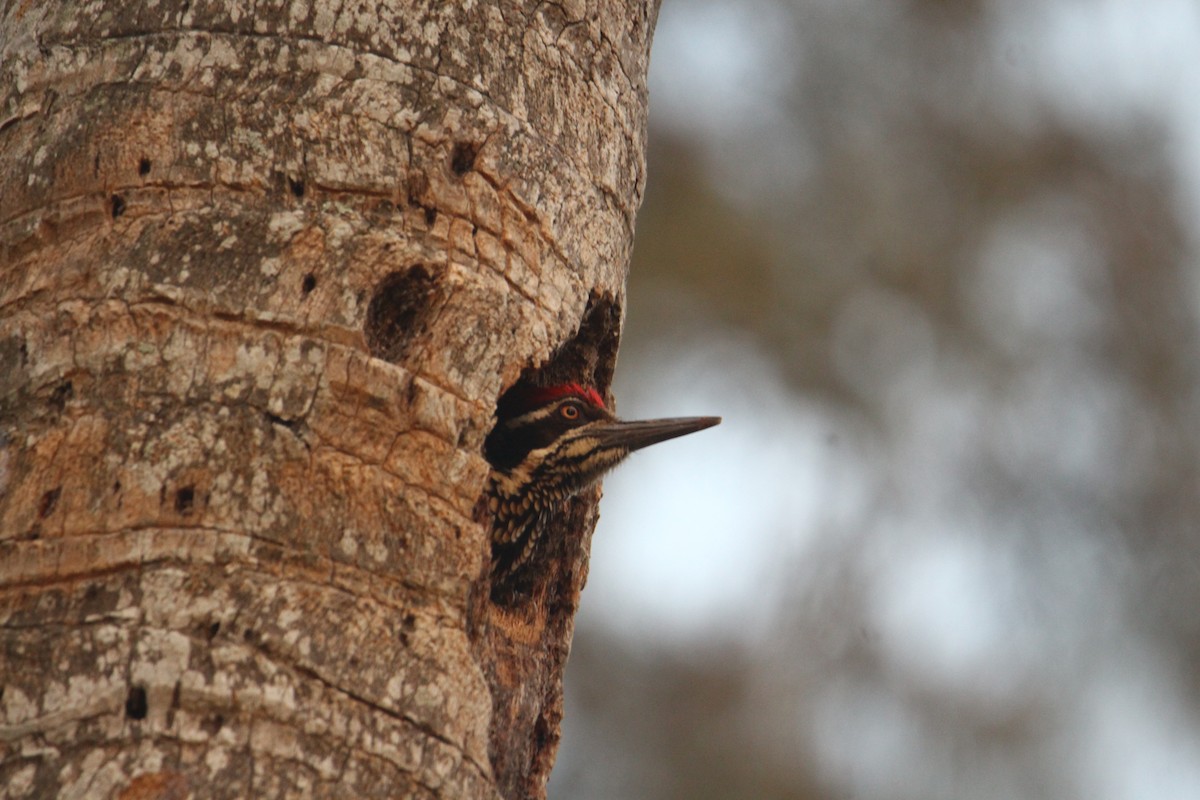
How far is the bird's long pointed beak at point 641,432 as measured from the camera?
4.04 metres

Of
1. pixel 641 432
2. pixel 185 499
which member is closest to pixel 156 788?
pixel 185 499

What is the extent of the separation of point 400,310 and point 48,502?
713 millimetres

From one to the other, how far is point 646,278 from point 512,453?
441cm

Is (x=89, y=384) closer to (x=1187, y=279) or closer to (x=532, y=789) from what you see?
(x=532, y=789)

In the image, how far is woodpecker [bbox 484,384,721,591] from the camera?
3799mm

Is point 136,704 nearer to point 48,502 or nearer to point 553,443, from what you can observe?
point 48,502

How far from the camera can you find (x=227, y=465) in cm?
271

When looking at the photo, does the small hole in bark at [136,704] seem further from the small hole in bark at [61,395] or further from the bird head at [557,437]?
the bird head at [557,437]

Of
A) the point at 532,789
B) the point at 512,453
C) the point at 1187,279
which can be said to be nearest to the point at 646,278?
the point at 1187,279

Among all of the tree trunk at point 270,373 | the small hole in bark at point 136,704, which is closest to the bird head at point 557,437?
the tree trunk at point 270,373

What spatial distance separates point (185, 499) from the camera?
105 inches

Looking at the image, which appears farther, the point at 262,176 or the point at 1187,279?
the point at 1187,279

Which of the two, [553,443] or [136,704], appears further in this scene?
[553,443]

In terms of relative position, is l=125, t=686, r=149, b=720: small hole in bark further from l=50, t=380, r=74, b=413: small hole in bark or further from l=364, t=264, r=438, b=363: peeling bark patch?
l=364, t=264, r=438, b=363: peeling bark patch
